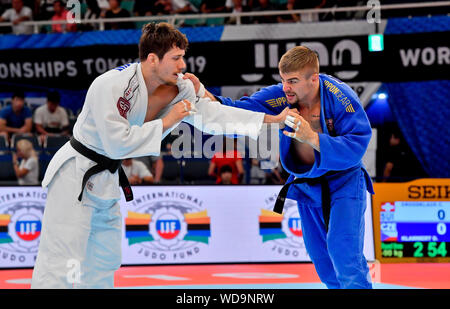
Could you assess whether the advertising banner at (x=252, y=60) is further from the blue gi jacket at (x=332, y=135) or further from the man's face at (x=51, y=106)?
the blue gi jacket at (x=332, y=135)

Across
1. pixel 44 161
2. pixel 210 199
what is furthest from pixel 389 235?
pixel 44 161

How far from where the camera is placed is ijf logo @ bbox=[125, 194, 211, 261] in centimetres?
768

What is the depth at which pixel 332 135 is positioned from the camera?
4461 mm

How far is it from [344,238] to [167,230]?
380 cm

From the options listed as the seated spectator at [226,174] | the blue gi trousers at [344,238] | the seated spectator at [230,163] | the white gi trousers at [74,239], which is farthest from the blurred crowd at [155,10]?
the white gi trousers at [74,239]

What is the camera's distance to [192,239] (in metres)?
7.71

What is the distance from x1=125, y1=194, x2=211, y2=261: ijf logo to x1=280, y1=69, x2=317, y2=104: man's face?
361 centimetres

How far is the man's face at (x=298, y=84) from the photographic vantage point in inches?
170

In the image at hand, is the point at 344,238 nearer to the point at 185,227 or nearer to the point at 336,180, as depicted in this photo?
the point at 336,180

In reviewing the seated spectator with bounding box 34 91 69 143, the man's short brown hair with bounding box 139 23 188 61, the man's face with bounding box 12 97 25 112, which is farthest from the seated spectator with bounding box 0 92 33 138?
the man's short brown hair with bounding box 139 23 188 61

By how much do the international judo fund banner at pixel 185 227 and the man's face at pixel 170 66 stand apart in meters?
3.91

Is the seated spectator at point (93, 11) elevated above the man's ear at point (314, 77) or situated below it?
above

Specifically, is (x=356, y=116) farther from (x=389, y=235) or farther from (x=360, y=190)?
(x=389, y=235)

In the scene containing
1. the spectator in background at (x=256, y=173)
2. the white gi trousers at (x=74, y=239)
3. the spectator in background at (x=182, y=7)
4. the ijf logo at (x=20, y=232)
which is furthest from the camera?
the spectator in background at (x=182, y=7)
